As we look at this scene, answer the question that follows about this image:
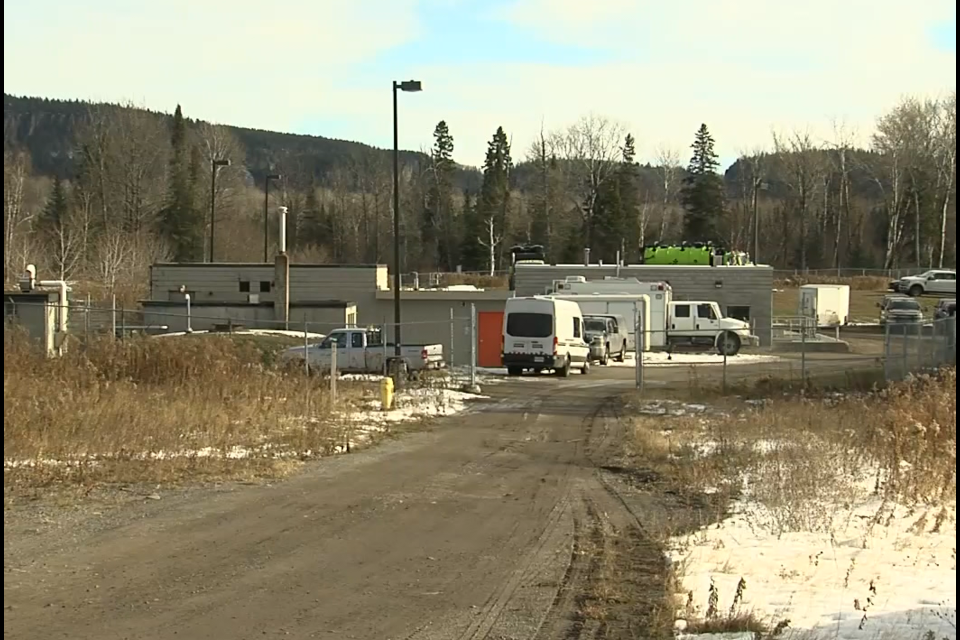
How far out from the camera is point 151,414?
1648 cm

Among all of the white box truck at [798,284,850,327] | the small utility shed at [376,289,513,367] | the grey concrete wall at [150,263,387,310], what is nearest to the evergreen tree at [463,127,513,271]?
the white box truck at [798,284,850,327]

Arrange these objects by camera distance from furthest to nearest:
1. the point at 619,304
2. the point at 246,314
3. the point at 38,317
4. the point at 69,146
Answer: the point at 69,146 < the point at 619,304 < the point at 246,314 < the point at 38,317

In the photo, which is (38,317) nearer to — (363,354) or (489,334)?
(363,354)

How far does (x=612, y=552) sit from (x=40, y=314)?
76.6 feet

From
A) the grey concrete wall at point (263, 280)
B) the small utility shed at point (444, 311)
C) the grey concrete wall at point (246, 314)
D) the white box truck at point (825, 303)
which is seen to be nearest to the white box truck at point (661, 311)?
the small utility shed at point (444, 311)

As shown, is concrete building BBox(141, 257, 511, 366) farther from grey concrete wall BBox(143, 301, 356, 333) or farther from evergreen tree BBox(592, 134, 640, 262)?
evergreen tree BBox(592, 134, 640, 262)

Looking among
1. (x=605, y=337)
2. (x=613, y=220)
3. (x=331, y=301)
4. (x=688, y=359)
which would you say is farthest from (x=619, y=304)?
(x=613, y=220)

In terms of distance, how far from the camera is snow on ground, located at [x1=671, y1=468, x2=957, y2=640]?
22.8 feet

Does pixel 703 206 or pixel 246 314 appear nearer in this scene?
pixel 246 314

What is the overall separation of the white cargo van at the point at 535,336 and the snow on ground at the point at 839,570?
21.1 meters

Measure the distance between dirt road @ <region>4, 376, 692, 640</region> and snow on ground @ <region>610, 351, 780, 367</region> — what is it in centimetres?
2592

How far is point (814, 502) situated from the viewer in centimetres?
1111

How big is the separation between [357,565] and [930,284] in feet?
212

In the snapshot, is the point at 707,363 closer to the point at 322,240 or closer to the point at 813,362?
the point at 813,362
